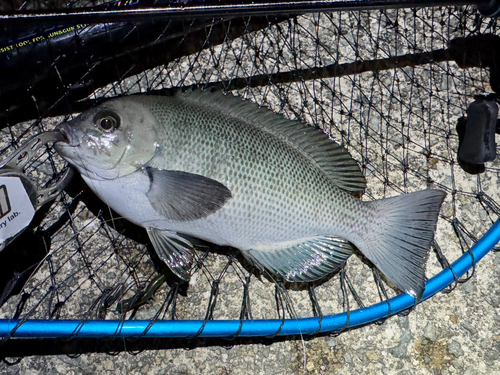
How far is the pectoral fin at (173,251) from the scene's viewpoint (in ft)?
5.65

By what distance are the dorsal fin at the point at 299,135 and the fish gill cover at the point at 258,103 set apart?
254 mm

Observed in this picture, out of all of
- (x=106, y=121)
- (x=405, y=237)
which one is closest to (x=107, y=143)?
(x=106, y=121)

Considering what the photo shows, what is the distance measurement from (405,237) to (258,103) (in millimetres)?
875

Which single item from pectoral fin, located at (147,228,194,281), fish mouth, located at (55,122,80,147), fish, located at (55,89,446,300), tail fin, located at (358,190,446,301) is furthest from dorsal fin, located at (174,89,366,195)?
pectoral fin, located at (147,228,194,281)

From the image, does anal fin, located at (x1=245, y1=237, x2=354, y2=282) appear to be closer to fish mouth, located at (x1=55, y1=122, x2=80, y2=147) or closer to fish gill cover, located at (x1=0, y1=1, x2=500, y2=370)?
fish gill cover, located at (x1=0, y1=1, x2=500, y2=370)

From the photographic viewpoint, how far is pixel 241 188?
1.64m

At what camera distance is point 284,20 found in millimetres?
2154

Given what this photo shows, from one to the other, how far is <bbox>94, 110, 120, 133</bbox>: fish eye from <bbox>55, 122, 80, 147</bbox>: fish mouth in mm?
88

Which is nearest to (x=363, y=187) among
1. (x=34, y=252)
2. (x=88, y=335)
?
(x=88, y=335)

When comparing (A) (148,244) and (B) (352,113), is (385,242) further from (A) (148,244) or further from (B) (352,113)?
(A) (148,244)

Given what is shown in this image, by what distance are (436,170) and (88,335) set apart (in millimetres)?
1643

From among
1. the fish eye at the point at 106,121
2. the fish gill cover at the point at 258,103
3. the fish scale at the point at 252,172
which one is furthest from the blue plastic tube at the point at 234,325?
the fish eye at the point at 106,121

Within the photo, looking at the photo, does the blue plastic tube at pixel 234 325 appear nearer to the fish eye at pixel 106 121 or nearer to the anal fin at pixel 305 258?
the anal fin at pixel 305 258

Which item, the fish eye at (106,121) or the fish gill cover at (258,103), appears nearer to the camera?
the fish eye at (106,121)
